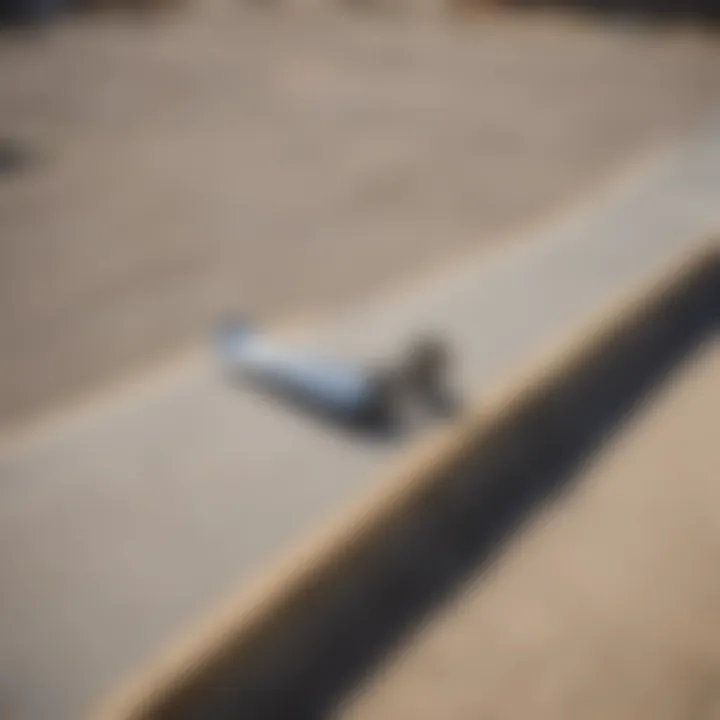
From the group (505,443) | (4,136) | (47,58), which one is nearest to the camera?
(505,443)

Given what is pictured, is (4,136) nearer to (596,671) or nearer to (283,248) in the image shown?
(283,248)

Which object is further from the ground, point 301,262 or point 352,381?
point 352,381

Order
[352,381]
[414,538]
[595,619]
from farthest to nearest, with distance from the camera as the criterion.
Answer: [352,381]
[414,538]
[595,619]

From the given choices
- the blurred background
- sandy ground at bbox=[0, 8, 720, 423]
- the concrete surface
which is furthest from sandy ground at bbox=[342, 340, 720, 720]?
sandy ground at bbox=[0, 8, 720, 423]

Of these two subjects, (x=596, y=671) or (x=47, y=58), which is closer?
(x=596, y=671)

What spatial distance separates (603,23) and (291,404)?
292 centimetres

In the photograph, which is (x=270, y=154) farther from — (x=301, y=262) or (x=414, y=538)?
(x=414, y=538)

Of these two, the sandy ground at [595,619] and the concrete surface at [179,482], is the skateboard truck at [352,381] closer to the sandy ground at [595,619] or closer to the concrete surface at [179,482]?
the concrete surface at [179,482]

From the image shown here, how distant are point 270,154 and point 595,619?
1772 mm

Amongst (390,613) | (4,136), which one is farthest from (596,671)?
(4,136)

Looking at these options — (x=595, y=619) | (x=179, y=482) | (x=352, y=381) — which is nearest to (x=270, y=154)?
(x=352, y=381)

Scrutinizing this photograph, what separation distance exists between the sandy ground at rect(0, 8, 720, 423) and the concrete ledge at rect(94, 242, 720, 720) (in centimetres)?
57

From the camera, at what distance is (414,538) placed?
1.11m

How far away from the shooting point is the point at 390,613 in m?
1.01
